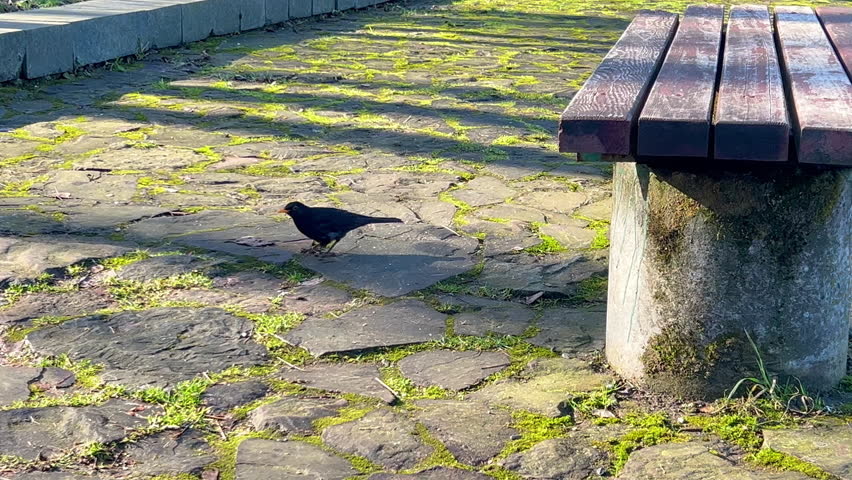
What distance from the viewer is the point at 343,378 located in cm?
316

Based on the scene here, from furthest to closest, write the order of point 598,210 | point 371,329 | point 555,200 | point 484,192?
point 484,192
point 555,200
point 598,210
point 371,329

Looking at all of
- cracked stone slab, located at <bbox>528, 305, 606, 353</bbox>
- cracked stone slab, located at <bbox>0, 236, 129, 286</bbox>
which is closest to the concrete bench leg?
cracked stone slab, located at <bbox>528, 305, 606, 353</bbox>

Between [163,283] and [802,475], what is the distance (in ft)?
7.21

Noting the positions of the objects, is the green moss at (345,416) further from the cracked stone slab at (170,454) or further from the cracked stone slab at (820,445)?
the cracked stone slab at (820,445)

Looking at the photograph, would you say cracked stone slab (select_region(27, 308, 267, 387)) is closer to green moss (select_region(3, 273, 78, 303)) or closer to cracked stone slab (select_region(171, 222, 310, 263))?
green moss (select_region(3, 273, 78, 303))

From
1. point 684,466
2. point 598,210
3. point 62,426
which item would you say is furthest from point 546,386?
point 598,210

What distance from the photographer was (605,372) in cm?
321

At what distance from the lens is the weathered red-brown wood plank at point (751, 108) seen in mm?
2604

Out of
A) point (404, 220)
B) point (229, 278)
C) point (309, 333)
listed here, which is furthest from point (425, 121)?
point (309, 333)

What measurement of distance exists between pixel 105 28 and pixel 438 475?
6.33 meters

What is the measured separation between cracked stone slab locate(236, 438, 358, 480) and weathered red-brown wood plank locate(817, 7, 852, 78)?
73.3 inches

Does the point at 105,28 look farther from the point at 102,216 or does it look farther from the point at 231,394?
the point at 231,394

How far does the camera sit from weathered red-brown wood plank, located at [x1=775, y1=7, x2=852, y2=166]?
2549mm

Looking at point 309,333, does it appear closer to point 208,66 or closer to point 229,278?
point 229,278
